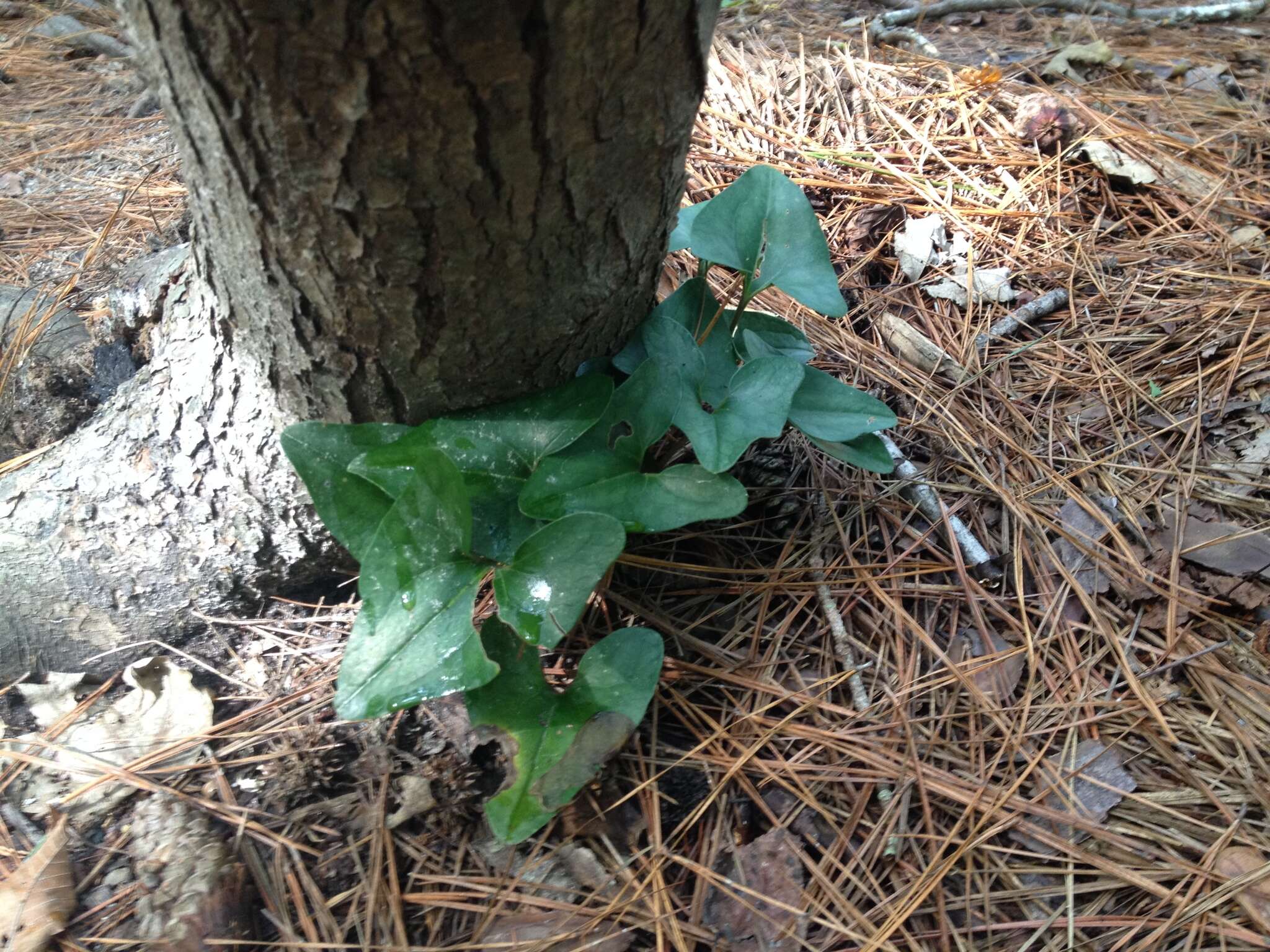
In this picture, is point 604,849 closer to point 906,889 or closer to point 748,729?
point 748,729

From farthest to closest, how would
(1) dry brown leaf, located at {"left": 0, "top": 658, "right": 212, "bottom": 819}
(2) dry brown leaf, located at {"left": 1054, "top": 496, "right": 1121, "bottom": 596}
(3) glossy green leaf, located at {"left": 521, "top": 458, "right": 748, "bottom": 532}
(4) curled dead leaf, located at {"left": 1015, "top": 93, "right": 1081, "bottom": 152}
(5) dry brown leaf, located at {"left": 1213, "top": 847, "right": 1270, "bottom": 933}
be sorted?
(4) curled dead leaf, located at {"left": 1015, "top": 93, "right": 1081, "bottom": 152}, (2) dry brown leaf, located at {"left": 1054, "top": 496, "right": 1121, "bottom": 596}, (1) dry brown leaf, located at {"left": 0, "top": 658, "right": 212, "bottom": 819}, (3) glossy green leaf, located at {"left": 521, "top": 458, "right": 748, "bottom": 532}, (5) dry brown leaf, located at {"left": 1213, "top": 847, "right": 1270, "bottom": 933}

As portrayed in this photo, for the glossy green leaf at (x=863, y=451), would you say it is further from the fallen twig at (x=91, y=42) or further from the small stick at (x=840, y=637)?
the fallen twig at (x=91, y=42)

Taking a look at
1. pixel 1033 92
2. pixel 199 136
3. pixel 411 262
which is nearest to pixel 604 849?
pixel 411 262

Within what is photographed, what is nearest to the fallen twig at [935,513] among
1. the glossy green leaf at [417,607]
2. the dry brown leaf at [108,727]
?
the glossy green leaf at [417,607]

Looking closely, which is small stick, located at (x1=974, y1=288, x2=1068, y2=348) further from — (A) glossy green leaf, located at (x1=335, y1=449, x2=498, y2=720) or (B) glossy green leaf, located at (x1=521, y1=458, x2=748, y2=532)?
(A) glossy green leaf, located at (x1=335, y1=449, x2=498, y2=720)

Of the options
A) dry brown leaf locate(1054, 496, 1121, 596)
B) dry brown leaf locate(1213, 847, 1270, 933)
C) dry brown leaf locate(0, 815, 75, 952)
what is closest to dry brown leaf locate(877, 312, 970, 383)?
dry brown leaf locate(1054, 496, 1121, 596)

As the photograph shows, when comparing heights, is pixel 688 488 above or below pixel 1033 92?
below
